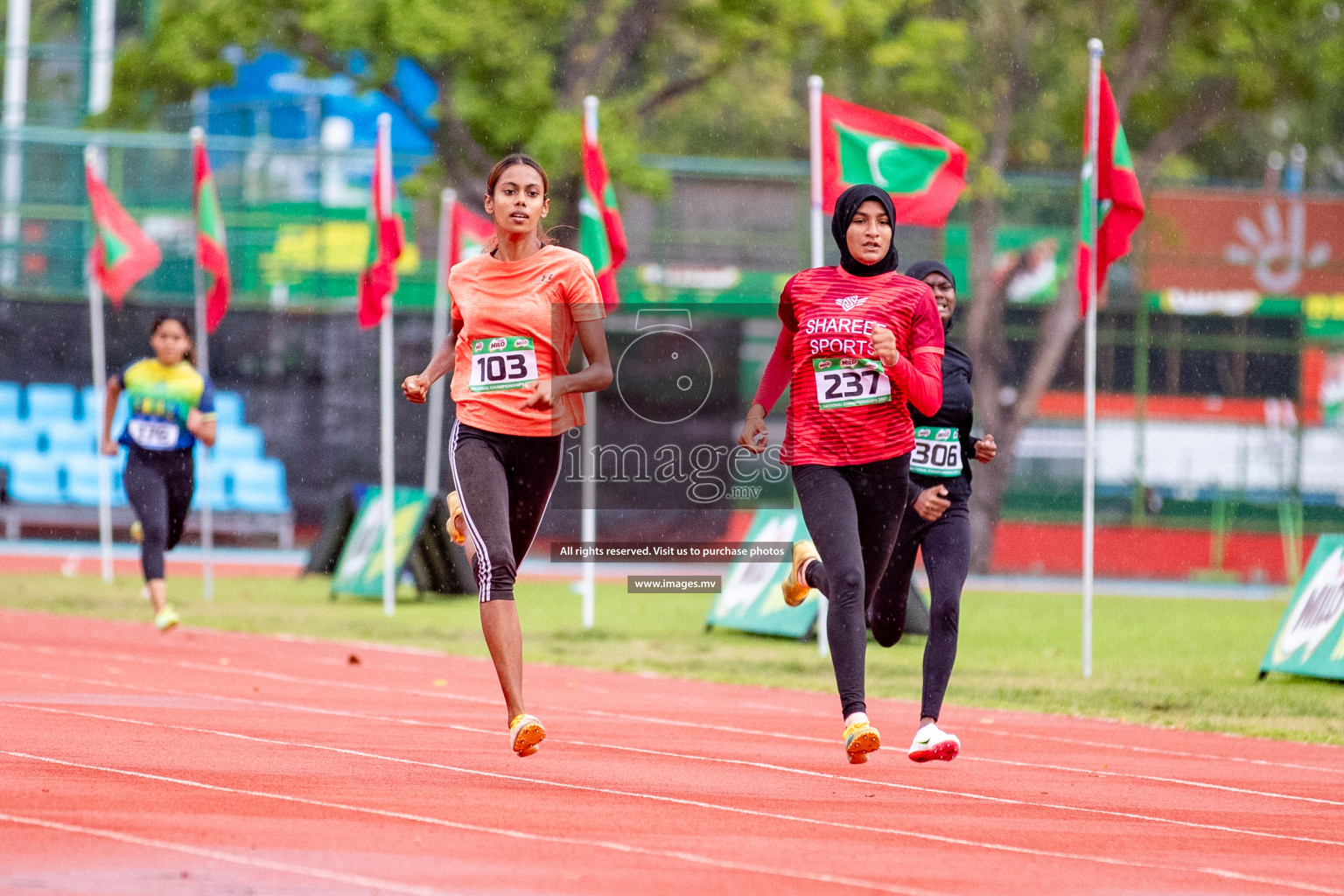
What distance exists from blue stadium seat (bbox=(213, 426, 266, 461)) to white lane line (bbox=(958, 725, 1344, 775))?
61.5 feet

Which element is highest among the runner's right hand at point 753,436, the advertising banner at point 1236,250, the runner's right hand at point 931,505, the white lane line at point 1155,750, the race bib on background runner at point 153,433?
the advertising banner at point 1236,250

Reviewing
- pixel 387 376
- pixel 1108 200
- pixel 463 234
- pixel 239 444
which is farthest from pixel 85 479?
pixel 1108 200

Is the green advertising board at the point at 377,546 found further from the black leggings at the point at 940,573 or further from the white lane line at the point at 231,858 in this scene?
the white lane line at the point at 231,858

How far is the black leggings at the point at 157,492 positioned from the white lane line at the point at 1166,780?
22.3 ft

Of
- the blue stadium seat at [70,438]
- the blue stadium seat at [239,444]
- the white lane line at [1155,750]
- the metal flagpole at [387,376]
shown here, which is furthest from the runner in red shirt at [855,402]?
the blue stadium seat at [70,438]

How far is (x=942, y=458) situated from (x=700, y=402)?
17.9m

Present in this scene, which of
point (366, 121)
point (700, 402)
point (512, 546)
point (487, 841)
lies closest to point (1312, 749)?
point (512, 546)

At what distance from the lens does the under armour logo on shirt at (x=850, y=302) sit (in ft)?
22.8

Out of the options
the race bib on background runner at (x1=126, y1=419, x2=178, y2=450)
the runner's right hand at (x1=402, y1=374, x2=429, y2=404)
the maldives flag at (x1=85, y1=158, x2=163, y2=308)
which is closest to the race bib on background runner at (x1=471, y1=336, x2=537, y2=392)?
the runner's right hand at (x1=402, y1=374, x2=429, y2=404)

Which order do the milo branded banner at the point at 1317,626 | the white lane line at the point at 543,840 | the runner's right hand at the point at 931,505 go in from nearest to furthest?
the white lane line at the point at 543,840
the runner's right hand at the point at 931,505
the milo branded banner at the point at 1317,626

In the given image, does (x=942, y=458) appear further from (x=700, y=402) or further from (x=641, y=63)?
(x=641, y=63)

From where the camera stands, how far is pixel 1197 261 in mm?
27828

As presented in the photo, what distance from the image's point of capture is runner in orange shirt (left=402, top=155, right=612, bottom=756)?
667cm

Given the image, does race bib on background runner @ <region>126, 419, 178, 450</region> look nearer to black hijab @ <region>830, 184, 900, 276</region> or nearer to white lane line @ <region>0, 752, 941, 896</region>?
white lane line @ <region>0, 752, 941, 896</region>
